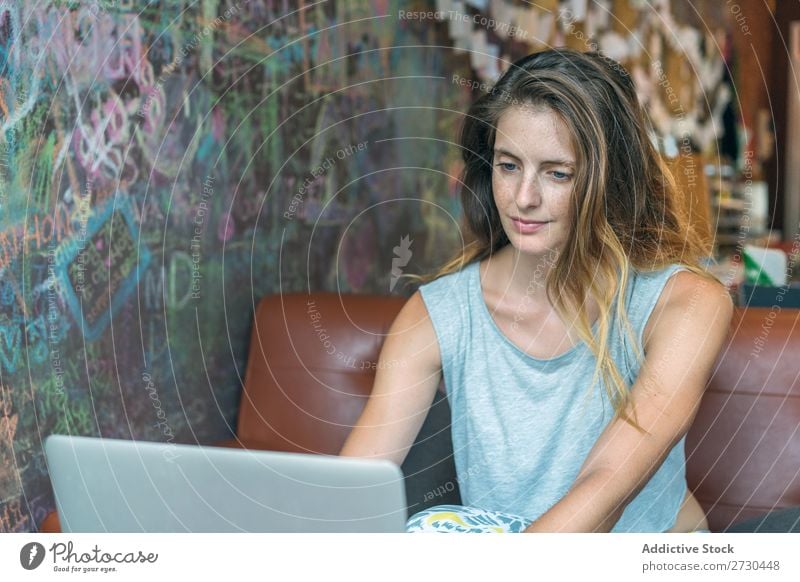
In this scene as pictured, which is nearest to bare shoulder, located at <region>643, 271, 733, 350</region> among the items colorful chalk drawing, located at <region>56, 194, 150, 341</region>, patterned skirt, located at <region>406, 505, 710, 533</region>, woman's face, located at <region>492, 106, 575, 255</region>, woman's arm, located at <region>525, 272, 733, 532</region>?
woman's arm, located at <region>525, 272, 733, 532</region>

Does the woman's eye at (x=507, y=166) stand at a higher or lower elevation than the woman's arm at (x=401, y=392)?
higher

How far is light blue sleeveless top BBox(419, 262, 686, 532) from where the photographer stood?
1.14m

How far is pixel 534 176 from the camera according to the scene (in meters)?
1.09

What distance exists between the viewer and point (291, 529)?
700mm

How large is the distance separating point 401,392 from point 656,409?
0.31 metres

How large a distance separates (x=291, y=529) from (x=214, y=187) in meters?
0.94

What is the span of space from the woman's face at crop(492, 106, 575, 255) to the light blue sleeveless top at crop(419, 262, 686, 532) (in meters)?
0.12

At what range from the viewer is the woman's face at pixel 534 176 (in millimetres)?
1084

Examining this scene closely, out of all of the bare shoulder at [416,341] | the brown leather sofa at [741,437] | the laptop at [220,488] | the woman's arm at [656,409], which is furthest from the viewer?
the brown leather sofa at [741,437]

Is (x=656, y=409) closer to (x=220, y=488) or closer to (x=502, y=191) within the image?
(x=502, y=191)

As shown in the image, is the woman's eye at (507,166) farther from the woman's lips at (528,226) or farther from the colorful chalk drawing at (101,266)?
the colorful chalk drawing at (101,266)

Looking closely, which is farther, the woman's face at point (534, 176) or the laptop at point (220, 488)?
the woman's face at point (534, 176)

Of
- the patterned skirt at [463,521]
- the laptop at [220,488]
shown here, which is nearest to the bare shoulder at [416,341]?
the patterned skirt at [463,521]
